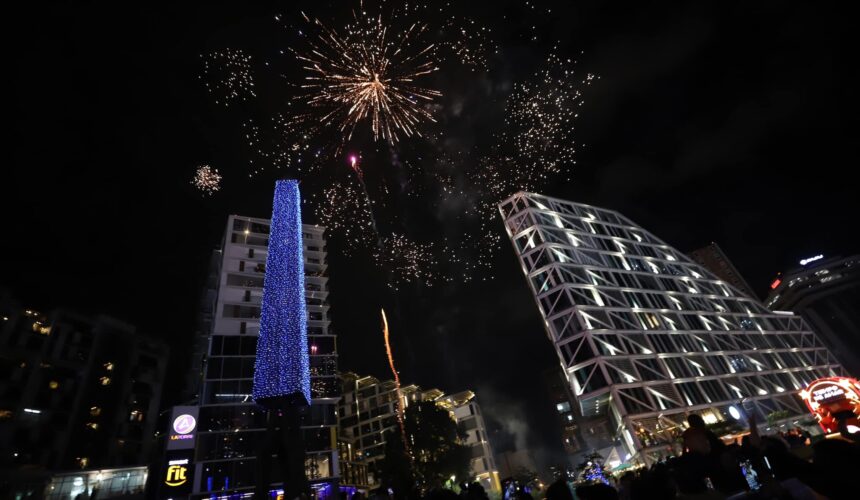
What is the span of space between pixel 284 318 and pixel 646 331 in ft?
146

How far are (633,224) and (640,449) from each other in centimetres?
4334

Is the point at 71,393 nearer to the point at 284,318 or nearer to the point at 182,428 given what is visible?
the point at 182,428

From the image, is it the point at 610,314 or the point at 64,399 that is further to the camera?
the point at 610,314

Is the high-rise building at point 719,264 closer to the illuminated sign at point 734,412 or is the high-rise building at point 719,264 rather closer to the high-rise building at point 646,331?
the high-rise building at point 646,331

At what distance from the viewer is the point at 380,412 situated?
70.1 m

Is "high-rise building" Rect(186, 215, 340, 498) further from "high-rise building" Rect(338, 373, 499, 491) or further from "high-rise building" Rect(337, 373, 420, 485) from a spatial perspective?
"high-rise building" Rect(338, 373, 499, 491)

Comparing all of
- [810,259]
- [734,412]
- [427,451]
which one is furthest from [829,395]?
[810,259]

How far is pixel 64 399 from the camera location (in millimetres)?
43594

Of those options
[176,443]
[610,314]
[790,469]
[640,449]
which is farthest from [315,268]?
[790,469]

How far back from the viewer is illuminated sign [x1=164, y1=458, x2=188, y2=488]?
1335 inches

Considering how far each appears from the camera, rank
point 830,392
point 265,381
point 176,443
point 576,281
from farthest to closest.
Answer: point 576,281
point 176,443
point 830,392
point 265,381

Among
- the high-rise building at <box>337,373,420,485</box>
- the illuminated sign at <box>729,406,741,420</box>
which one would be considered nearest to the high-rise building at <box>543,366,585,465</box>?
the high-rise building at <box>337,373,420,485</box>

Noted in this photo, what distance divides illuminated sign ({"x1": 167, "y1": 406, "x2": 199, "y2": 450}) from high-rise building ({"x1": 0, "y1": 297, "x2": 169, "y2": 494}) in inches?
456

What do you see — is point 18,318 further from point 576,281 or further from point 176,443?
point 576,281
